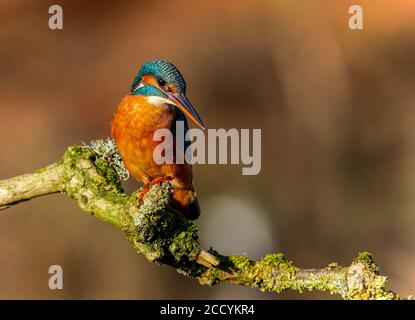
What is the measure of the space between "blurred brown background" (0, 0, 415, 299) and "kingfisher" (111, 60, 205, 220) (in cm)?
293

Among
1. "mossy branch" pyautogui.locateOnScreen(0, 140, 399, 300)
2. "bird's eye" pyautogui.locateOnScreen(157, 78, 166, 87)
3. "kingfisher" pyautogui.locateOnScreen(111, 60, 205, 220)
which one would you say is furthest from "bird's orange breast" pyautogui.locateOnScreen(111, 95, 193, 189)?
"mossy branch" pyautogui.locateOnScreen(0, 140, 399, 300)

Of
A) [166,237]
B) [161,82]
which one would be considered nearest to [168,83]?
[161,82]

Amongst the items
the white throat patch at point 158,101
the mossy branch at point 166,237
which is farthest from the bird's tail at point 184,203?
the mossy branch at point 166,237

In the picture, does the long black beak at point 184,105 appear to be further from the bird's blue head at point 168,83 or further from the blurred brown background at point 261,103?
the blurred brown background at point 261,103

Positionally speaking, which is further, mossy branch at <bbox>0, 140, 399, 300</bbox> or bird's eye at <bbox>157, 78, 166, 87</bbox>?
bird's eye at <bbox>157, 78, 166, 87</bbox>

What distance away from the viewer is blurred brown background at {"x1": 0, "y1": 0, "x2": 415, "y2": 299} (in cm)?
614

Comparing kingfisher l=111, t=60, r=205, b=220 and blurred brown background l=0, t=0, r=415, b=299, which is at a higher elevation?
blurred brown background l=0, t=0, r=415, b=299

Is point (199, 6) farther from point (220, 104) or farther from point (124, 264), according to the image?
point (124, 264)

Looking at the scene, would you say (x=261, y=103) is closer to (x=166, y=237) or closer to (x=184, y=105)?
(x=184, y=105)

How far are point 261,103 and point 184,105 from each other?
13.1ft

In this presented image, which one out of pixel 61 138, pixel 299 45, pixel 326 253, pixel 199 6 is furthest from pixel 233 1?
pixel 326 253

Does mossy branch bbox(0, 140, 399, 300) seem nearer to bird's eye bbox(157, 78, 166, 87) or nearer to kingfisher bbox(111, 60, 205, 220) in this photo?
kingfisher bbox(111, 60, 205, 220)

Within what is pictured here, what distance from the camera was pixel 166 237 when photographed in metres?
2.30
